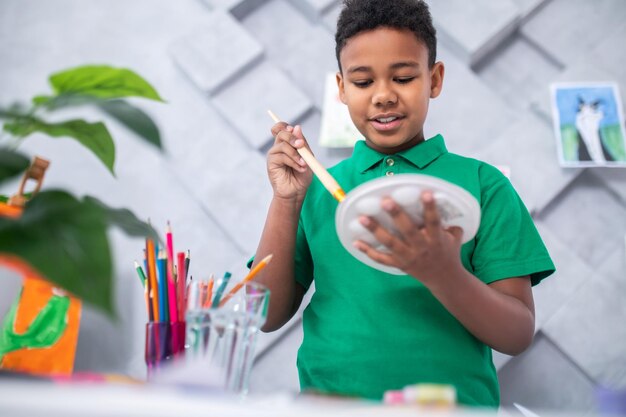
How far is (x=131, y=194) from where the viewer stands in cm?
104

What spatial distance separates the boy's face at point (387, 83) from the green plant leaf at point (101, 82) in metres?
0.28

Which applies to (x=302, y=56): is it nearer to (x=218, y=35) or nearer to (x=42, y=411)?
(x=218, y=35)

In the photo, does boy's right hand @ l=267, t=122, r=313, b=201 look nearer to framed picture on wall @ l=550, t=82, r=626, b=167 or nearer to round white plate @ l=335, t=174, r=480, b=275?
round white plate @ l=335, t=174, r=480, b=275

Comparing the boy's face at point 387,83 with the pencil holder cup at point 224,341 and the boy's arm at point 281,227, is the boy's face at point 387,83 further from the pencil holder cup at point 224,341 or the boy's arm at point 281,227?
the pencil holder cup at point 224,341

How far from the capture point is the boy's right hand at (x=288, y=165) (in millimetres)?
632

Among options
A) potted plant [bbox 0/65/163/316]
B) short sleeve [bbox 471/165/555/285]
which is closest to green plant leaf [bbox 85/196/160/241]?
potted plant [bbox 0/65/163/316]

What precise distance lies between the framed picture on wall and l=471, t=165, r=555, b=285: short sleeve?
0.34 metres

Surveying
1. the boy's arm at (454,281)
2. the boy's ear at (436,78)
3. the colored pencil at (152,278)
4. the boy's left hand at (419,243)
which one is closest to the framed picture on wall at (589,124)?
the boy's ear at (436,78)

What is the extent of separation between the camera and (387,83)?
2.19 feet

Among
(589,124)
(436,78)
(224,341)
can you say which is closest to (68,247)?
(224,341)

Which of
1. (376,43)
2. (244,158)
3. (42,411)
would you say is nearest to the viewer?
(42,411)

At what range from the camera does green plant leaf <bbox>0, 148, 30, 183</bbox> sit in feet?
1.20

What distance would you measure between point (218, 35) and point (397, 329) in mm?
666

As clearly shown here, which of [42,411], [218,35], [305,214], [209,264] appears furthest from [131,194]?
[42,411]
